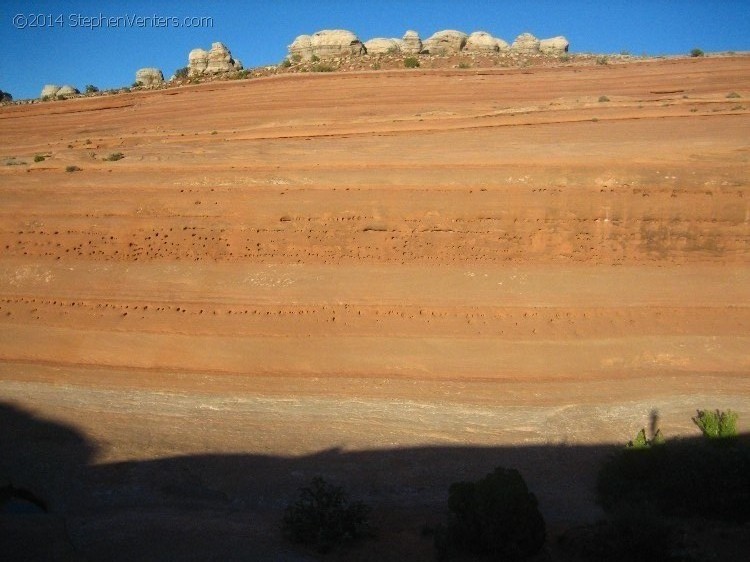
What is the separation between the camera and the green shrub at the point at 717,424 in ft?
23.6

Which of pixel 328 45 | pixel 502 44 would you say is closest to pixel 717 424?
pixel 328 45

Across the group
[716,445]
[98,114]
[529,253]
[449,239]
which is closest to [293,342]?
[449,239]

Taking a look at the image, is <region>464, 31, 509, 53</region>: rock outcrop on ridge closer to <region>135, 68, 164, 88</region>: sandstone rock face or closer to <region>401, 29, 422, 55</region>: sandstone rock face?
<region>401, 29, 422, 55</region>: sandstone rock face

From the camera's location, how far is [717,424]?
7.37 meters

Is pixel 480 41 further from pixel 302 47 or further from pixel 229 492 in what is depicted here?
pixel 229 492

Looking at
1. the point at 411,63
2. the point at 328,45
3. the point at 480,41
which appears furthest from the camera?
the point at 480,41

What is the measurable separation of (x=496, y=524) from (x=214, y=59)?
29516mm

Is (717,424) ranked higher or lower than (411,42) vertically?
lower

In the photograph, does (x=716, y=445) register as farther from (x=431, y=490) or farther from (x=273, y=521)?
(x=273, y=521)

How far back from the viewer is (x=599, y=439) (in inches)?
297

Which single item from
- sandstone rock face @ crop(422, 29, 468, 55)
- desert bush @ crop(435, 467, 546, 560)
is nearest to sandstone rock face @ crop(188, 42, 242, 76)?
sandstone rock face @ crop(422, 29, 468, 55)

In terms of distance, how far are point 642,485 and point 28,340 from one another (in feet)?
31.9

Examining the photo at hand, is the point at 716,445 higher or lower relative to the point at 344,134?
lower

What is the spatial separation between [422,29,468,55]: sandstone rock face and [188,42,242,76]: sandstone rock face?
9305 millimetres
